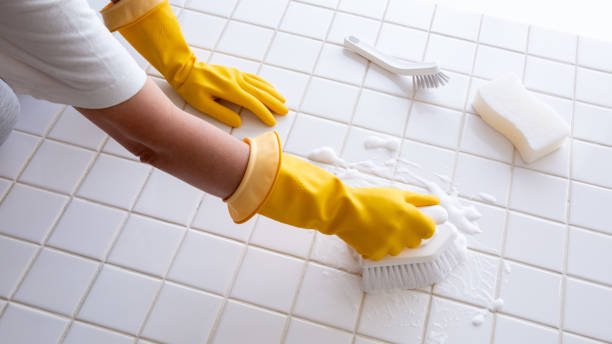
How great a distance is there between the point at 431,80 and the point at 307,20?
0.30 meters

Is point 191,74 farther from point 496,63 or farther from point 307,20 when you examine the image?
point 496,63

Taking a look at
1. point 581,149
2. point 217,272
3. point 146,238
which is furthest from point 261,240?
point 581,149

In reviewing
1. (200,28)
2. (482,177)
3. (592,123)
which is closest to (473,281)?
(482,177)

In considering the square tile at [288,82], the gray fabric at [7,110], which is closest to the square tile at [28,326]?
the gray fabric at [7,110]

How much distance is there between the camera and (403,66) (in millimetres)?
1052

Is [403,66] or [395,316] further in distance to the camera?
[403,66]

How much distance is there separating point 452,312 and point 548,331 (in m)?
0.14

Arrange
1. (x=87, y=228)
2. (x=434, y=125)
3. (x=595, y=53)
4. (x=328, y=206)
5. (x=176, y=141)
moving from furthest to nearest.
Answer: (x=595, y=53), (x=434, y=125), (x=87, y=228), (x=328, y=206), (x=176, y=141)

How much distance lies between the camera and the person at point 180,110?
55 cm

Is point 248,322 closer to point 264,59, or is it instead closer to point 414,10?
point 264,59

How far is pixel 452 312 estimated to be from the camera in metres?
0.85

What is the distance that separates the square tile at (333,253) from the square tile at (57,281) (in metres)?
0.36

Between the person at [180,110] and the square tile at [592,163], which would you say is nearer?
the person at [180,110]

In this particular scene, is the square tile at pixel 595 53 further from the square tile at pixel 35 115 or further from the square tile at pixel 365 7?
the square tile at pixel 35 115
